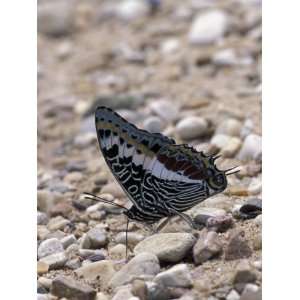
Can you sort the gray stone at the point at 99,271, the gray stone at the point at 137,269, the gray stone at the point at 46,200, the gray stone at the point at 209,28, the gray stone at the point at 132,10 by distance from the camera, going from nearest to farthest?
1. the gray stone at the point at 137,269
2. the gray stone at the point at 99,271
3. the gray stone at the point at 46,200
4. the gray stone at the point at 209,28
5. the gray stone at the point at 132,10

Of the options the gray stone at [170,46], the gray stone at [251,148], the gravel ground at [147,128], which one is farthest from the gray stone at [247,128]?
→ the gray stone at [170,46]

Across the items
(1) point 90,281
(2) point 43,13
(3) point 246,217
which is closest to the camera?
(1) point 90,281

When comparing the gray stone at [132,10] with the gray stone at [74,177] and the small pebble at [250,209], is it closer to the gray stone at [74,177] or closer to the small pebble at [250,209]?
the gray stone at [74,177]

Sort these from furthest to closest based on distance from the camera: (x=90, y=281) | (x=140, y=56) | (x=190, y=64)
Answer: (x=140, y=56), (x=190, y=64), (x=90, y=281)

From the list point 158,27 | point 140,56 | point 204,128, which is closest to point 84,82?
point 140,56

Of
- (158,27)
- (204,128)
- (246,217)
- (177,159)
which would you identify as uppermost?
(158,27)

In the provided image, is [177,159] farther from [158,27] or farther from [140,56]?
[158,27]

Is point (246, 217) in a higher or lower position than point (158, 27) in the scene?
lower
